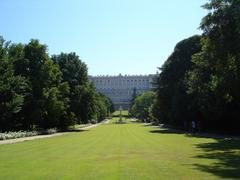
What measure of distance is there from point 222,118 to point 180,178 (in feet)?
128

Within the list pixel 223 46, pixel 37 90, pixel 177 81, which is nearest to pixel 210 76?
pixel 177 81

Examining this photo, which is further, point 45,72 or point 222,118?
point 45,72

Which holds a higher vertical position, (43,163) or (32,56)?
(32,56)

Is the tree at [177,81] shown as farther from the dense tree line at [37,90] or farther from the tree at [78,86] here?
the dense tree line at [37,90]

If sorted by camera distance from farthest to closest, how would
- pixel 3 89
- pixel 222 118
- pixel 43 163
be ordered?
pixel 222 118, pixel 3 89, pixel 43 163

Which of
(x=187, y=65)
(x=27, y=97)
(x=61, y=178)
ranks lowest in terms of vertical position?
(x=61, y=178)

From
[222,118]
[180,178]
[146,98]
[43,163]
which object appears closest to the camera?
[180,178]

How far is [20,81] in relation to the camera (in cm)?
5278

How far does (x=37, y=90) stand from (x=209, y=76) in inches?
933

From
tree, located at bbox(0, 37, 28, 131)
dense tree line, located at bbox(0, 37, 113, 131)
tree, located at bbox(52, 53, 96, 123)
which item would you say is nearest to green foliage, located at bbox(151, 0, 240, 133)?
tree, located at bbox(52, 53, 96, 123)

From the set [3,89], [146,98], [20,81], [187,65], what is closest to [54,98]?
[20,81]

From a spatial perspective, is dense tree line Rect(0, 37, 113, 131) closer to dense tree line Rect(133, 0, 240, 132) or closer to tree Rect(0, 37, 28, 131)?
tree Rect(0, 37, 28, 131)

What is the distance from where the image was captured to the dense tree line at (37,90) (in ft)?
164

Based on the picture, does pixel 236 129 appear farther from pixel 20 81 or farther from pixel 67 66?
pixel 67 66
